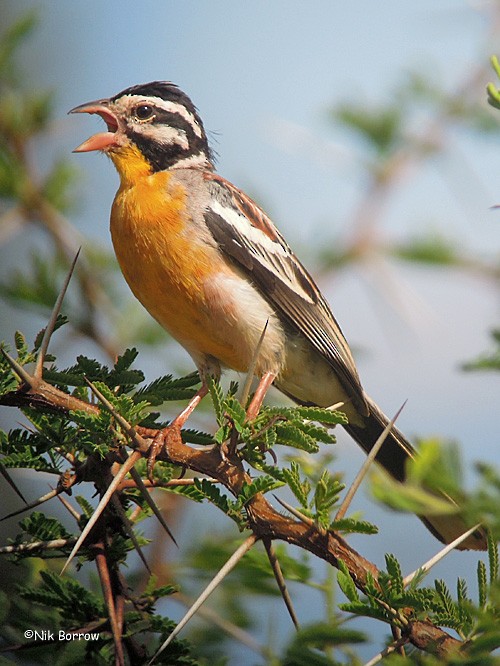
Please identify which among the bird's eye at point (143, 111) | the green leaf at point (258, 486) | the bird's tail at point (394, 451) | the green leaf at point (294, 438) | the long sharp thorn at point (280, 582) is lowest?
the bird's tail at point (394, 451)

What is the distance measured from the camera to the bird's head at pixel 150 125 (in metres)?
4.24

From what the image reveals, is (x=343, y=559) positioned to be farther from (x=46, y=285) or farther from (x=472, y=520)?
(x=46, y=285)

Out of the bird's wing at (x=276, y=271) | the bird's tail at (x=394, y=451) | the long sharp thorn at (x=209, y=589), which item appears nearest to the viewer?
the long sharp thorn at (x=209, y=589)

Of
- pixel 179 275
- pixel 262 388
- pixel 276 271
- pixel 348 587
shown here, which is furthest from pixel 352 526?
pixel 276 271

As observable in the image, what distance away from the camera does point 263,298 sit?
397 centimetres

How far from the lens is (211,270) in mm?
3756

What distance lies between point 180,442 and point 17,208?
175 centimetres

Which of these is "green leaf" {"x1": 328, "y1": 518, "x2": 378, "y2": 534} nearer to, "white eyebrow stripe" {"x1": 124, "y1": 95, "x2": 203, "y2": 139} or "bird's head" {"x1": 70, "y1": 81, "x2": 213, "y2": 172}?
"bird's head" {"x1": 70, "y1": 81, "x2": 213, "y2": 172}

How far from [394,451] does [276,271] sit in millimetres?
1049

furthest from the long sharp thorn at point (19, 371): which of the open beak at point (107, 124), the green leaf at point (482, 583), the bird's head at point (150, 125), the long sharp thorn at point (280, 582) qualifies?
the bird's head at point (150, 125)

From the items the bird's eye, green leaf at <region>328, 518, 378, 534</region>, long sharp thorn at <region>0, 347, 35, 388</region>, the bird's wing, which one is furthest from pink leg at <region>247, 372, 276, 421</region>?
the bird's eye

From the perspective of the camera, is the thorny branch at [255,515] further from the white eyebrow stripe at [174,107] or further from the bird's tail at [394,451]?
the white eyebrow stripe at [174,107]

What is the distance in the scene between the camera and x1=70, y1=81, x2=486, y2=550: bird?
3.72 meters

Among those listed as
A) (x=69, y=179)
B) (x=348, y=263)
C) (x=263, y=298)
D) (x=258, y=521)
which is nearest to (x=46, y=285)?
(x=69, y=179)
